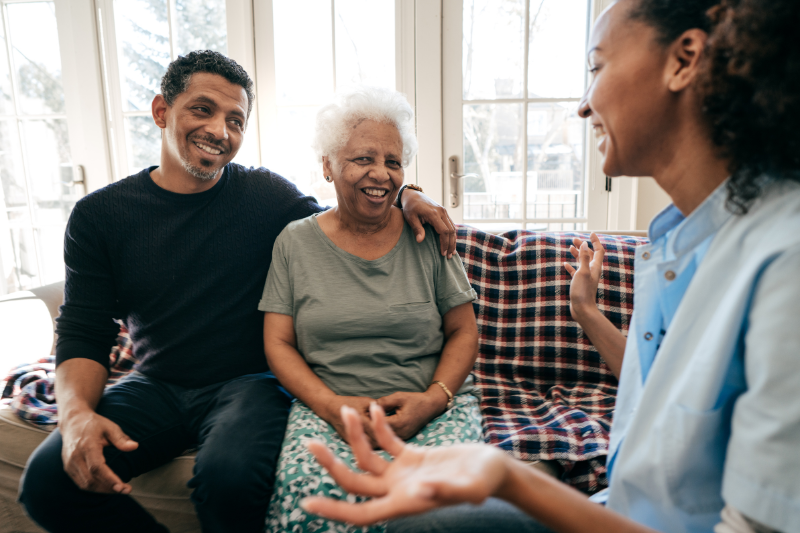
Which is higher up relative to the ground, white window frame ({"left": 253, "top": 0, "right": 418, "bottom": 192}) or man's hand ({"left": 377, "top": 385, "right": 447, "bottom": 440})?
white window frame ({"left": 253, "top": 0, "right": 418, "bottom": 192})

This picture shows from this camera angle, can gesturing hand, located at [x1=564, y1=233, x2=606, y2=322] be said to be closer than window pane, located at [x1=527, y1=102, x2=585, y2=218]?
Yes

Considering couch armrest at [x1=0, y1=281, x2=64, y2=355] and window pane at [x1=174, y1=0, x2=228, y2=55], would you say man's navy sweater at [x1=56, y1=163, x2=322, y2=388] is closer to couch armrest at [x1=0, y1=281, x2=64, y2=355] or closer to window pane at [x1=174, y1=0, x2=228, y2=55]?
couch armrest at [x1=0, y1=281, x2=64, y2=355]

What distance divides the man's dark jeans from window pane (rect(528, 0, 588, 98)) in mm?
2007

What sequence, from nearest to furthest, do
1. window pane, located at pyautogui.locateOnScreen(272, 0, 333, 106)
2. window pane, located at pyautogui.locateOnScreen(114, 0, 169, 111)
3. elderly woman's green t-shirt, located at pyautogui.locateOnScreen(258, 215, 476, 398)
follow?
elderly woman's green t-shirt, located at pyautogui.locateOnScreen(258, 215, 476, 398) < window pane, located at pyautogui.locateOnScreen(272, 0, 333, 106) < window pane, located at pyautogui.locateOnScreen(114, 0, 169, 111)

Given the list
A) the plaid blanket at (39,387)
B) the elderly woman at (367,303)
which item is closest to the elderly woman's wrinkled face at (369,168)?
the elderly woman at (367,303)

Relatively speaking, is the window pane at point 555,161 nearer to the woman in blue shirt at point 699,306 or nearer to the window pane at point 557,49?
the window pane at point 557,49

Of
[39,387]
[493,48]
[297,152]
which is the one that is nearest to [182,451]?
[39,387]

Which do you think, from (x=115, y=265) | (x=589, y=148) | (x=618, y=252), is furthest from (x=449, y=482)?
(x=589, y=148)

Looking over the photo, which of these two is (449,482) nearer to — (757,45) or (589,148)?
(757,45)

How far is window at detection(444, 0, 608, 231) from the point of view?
245 centimetres

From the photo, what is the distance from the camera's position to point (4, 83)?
110 inches

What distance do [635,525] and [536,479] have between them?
0.36 feet

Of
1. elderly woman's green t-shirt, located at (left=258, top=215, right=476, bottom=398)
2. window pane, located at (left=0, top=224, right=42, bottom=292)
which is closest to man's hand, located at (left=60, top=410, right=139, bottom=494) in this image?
elderly woman's green t-shirt, located at (left=258, top=215, right=476, bottom=398)

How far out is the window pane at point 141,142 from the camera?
2.75 meters
